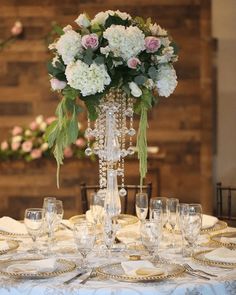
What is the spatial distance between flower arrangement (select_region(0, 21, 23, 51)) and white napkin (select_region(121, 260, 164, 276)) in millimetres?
4179

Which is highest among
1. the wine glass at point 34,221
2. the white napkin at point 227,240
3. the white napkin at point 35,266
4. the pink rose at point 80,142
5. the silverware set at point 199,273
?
the pink rose at point 80,142

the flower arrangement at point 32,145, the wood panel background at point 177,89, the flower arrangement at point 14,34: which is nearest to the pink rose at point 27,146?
the flower arrangement at point 32,145

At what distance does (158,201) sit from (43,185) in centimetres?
282

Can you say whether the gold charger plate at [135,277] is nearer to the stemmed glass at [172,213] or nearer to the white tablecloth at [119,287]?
the white tablecloth at [119,287]

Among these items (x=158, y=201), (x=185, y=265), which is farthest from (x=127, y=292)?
(x=158, y=201)

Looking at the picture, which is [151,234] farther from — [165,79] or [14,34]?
[14,34]

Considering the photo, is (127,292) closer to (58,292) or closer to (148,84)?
(58,292)

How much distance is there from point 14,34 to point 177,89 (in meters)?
1.69

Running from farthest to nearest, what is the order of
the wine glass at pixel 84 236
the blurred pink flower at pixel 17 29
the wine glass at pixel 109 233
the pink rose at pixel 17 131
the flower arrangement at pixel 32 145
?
the blurred pink flower at pixel 17 29 → the pink rose at pixel 17 131 → the flower arrangement at pixel 32 145 → the wine glass at pixel 109 233 → the wine glass at pixel 84 236

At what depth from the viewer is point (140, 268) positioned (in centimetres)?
226

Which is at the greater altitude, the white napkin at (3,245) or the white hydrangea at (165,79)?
the white hydrangea at (165,79)

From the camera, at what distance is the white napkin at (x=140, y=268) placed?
7.21ft

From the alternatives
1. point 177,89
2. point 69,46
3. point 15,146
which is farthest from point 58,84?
point 177,89

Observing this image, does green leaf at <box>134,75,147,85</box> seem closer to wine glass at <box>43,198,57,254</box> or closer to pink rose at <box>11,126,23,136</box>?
wine glass at <box>43,198,57,254</box>
